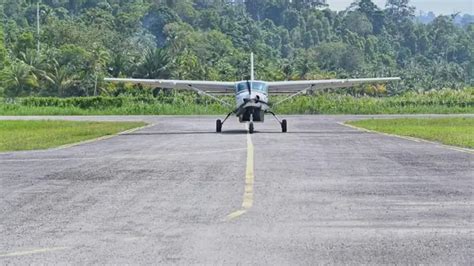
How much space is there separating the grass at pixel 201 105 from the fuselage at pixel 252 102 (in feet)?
103

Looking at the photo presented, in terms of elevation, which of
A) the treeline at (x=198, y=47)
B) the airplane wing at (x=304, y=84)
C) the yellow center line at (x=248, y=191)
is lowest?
the yellow center line at (x=248, y=191)

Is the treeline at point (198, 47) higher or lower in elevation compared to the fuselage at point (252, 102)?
higher

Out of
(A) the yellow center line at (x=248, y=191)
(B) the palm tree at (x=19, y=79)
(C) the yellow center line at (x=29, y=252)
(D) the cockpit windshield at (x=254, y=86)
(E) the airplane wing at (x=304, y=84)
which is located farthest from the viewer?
(B) the palm tree at (x=19, y=79)

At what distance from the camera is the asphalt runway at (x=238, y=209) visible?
27.3 ft

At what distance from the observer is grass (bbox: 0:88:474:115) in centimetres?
7106

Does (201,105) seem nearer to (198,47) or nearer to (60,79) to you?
(60,79)

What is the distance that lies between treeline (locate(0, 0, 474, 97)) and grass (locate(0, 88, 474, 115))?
21.2 ft

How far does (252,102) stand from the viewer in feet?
119

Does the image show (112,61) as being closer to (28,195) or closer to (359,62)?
(359,62)

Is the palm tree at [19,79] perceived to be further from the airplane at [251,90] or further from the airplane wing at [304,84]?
the airplane wing at [304,84]

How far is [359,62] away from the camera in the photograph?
469 ft

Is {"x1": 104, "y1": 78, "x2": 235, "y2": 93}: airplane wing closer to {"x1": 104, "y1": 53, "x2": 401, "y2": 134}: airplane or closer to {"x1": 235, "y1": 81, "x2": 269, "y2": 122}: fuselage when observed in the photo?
{"x1": 104, "y1": 53, "x2": 401, "y2": 134}: airplane

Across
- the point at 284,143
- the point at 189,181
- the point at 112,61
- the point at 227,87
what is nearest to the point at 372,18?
the point at 112,61

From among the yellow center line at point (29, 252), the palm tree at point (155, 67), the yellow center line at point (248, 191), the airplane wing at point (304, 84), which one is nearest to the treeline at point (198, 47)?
the palm tree at point (155, 67)
